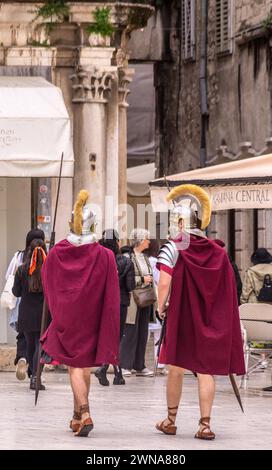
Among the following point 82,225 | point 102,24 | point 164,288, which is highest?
point 102,24

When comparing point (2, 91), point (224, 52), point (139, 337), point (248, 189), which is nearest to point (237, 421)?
point (248, 189)

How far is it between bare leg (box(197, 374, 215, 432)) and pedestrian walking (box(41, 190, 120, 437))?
72 cm

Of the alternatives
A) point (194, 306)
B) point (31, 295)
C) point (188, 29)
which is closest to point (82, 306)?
point (194, 306)

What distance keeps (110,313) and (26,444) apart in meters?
1.49

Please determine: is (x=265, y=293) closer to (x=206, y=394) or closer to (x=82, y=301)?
(x=82, y=301)

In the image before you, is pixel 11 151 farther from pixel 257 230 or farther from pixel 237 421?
pixel 257 230

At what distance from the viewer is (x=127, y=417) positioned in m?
15.8

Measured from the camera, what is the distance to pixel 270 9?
31984 millimetres

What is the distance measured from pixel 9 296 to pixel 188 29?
707 inches

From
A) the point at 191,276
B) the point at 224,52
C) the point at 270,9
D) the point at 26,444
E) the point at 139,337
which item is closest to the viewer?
the point at 26,444

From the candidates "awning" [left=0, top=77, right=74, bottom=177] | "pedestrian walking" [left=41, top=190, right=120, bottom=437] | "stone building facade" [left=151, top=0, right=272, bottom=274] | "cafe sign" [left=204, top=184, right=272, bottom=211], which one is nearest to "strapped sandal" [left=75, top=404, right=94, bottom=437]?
"pedestrian walking" [left=41, top=190, right=120, bottom=437]

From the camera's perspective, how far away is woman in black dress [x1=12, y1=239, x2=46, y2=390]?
19000 mm

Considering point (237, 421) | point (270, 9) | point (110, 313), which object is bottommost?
point (237, 421)

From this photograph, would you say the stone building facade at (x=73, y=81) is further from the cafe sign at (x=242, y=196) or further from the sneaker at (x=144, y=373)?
the cafe sign at (x=242, y=196)
